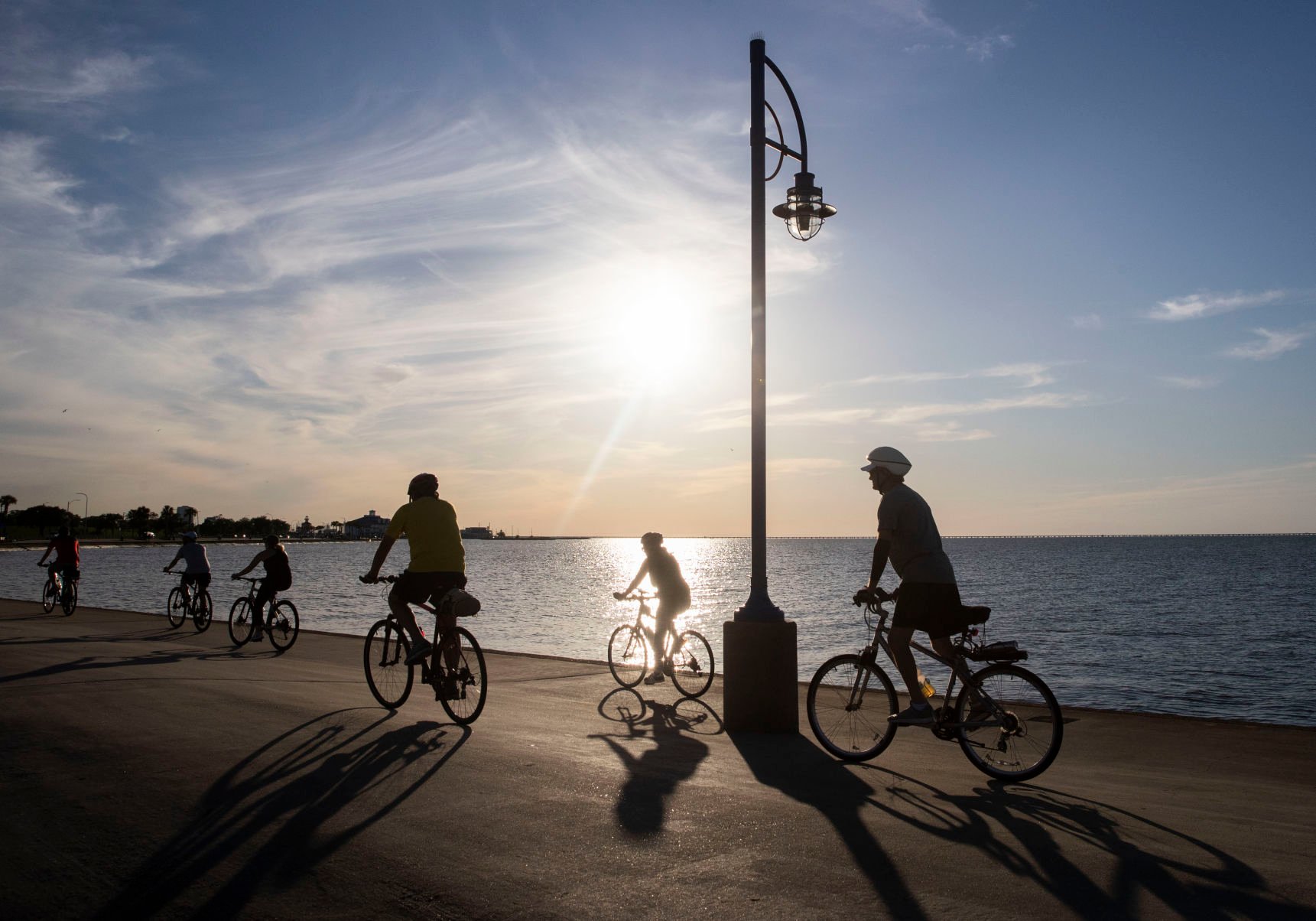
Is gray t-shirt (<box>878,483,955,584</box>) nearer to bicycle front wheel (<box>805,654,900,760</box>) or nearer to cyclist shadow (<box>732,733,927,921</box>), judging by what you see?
bicycle front wheel (<box>805,654,900,760</box>)

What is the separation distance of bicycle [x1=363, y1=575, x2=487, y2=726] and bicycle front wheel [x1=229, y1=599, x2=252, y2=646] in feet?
28.0

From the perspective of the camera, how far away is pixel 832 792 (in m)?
6.22

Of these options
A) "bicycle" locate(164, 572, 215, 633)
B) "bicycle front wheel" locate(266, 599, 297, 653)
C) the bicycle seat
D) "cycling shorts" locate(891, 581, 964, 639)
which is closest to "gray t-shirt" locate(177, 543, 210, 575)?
"bicycle" locate(164, 572, 215, 633)

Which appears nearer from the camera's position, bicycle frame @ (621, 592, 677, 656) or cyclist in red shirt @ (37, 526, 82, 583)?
bicycle frame @ (621, 592, 677, 656)

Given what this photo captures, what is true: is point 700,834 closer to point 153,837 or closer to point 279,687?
point 153,837

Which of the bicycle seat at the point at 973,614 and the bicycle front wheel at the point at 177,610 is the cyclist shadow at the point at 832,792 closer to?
the bicycle seat at the point at 973,614

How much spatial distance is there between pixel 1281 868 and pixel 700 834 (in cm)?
275

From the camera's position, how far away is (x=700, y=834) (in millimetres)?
5168

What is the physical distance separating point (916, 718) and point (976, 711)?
462mm

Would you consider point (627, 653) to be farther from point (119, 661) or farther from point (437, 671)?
point (119, 661)

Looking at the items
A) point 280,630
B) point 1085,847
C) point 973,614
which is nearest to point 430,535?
point 973,614

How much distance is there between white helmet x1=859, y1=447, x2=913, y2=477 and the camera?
7309mm

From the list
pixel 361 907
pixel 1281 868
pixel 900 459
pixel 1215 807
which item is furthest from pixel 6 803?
pixel 1215 807

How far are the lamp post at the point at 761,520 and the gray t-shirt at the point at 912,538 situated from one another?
1347mm
